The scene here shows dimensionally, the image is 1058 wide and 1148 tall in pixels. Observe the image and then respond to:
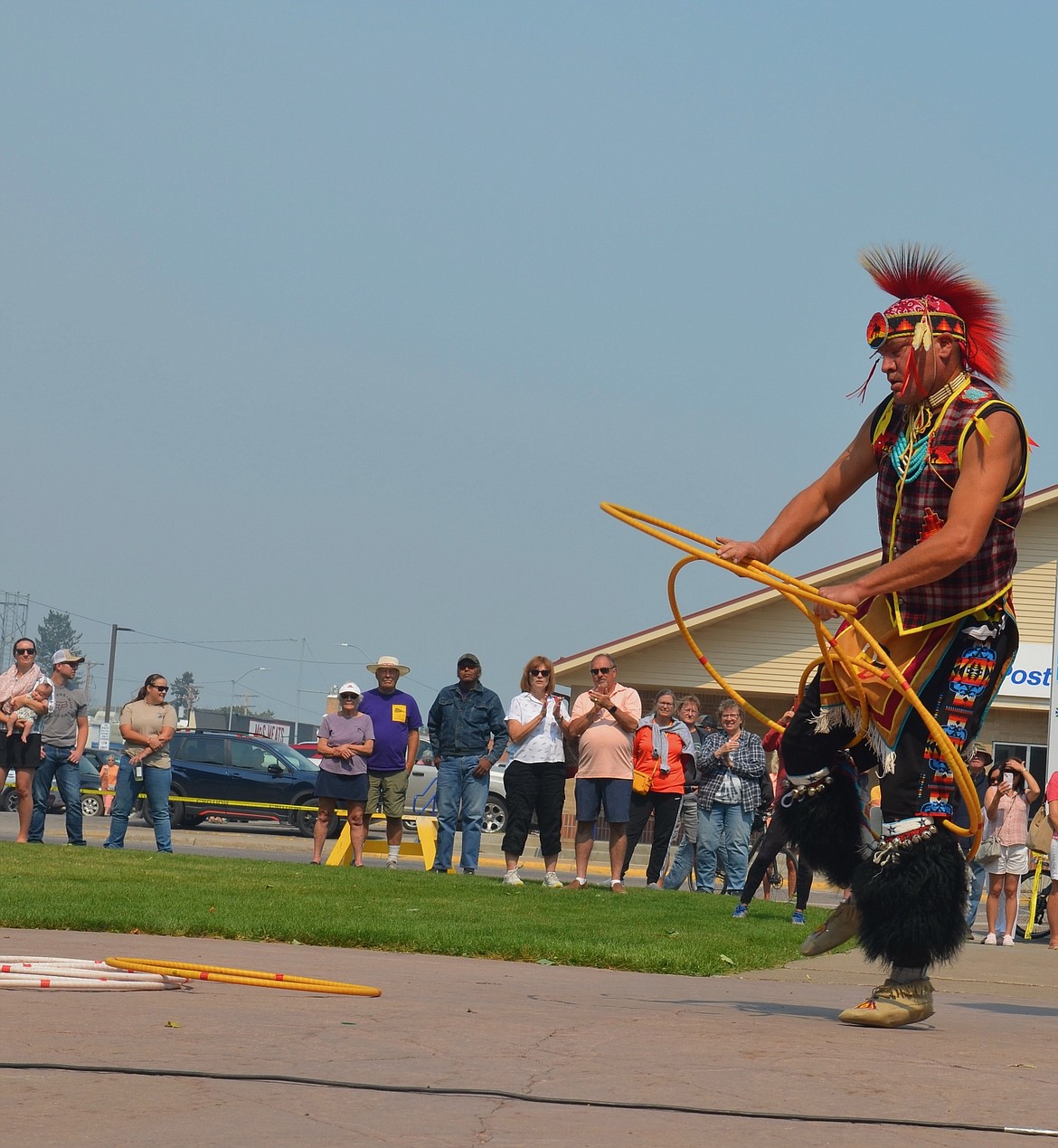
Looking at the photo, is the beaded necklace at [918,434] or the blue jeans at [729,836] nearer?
the beaded necklace at [918,434]

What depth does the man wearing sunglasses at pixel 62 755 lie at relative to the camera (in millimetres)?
15695

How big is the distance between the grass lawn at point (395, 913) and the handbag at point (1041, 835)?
7.71ft

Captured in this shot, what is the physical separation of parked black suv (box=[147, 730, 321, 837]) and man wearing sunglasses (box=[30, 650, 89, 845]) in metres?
8.97

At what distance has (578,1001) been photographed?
510 centimetres

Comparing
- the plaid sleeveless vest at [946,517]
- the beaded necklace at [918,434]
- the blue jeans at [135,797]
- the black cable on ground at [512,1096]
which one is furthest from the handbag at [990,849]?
the black cable on ground at [512,1096]

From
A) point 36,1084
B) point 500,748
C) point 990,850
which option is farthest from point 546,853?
point 36,1084

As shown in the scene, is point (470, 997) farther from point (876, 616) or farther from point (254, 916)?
point (254, 916)

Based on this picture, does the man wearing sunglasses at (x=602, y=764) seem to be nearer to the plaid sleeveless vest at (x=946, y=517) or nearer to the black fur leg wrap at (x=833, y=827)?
the black fur leg wrap at (x=833, y=827)

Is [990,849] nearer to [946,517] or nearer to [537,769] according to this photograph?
[537,769]

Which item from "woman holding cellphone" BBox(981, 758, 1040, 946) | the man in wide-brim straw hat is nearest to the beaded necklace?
the man in wide-brim straw hat

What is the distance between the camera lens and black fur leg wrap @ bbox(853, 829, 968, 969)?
4945 millimetres

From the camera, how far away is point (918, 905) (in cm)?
495

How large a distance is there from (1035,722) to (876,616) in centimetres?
2323

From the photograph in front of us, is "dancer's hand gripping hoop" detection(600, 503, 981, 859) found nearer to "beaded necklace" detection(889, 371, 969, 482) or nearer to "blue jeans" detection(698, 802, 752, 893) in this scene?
"beaded necklace" detection(889, 371, 969, 482)
